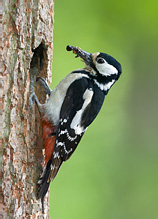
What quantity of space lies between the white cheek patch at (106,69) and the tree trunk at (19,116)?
0.64m

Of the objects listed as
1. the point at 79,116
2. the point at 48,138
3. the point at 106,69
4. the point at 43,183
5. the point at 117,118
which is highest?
the point at 106,69

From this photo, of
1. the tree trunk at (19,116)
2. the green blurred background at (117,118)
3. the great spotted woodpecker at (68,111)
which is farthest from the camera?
the green blurred background at (117,118)

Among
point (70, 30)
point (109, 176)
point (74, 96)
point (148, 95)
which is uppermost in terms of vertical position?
point (70, 30)

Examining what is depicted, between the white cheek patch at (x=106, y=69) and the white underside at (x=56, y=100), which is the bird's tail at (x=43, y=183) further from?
the white cheek patch at (x=106, y=69)

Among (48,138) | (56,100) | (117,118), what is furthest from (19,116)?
(117,118)

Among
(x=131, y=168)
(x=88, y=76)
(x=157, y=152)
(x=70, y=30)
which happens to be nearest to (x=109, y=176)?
(x=131, y=168)

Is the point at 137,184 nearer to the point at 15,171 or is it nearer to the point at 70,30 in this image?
the point at 70,30

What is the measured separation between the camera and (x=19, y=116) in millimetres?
2762

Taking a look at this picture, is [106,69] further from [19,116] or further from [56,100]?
[19,116]

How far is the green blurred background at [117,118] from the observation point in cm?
584

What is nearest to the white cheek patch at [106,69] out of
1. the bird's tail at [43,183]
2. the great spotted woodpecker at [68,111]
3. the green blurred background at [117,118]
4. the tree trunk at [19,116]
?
the great spotted woodpecker at [68,111]

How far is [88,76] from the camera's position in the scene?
11.3 ft

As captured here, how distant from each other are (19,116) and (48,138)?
1.31 feet

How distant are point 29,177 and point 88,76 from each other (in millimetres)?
1045
